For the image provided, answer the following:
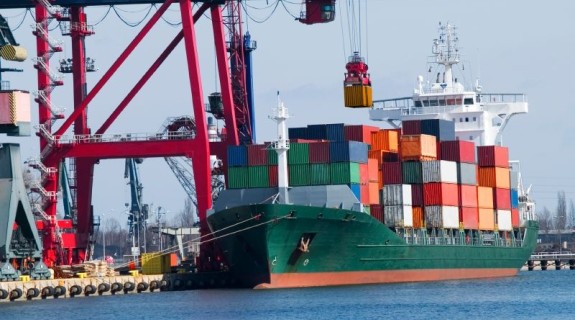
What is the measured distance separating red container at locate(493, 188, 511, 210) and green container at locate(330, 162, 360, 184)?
1294 cm

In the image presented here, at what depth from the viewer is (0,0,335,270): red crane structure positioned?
6756 cm

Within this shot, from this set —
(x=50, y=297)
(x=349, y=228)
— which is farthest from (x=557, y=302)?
(x=50, y=297)

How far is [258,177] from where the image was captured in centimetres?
6525

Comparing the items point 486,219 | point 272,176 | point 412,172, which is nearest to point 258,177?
point 272,176

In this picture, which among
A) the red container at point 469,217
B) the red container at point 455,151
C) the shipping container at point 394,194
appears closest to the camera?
the shipping container at point 394,194

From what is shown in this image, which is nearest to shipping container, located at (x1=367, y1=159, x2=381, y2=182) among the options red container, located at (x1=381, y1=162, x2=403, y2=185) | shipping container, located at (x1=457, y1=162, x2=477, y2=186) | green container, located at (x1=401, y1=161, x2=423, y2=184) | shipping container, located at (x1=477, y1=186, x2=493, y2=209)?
red container, located at (x1=381, y1=162, x2=403, y2=185)

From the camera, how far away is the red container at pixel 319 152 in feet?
210

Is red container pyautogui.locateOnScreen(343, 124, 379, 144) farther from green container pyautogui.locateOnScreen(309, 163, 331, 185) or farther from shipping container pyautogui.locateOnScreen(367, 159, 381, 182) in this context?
green container pyautogui.locateOnScreen(309, 163, 331, 185)

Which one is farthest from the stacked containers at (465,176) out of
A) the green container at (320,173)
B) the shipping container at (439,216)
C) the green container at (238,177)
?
the green container at (238,177)

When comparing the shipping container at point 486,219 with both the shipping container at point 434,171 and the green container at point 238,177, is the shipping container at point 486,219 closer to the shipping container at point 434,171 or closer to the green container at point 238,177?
the shipping container at point 434,171

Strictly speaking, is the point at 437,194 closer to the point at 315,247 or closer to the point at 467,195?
the point at 467,195

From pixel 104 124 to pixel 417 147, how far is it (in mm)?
13450

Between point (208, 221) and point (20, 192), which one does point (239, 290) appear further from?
point (20, 192)

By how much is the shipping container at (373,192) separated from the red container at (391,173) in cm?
111
